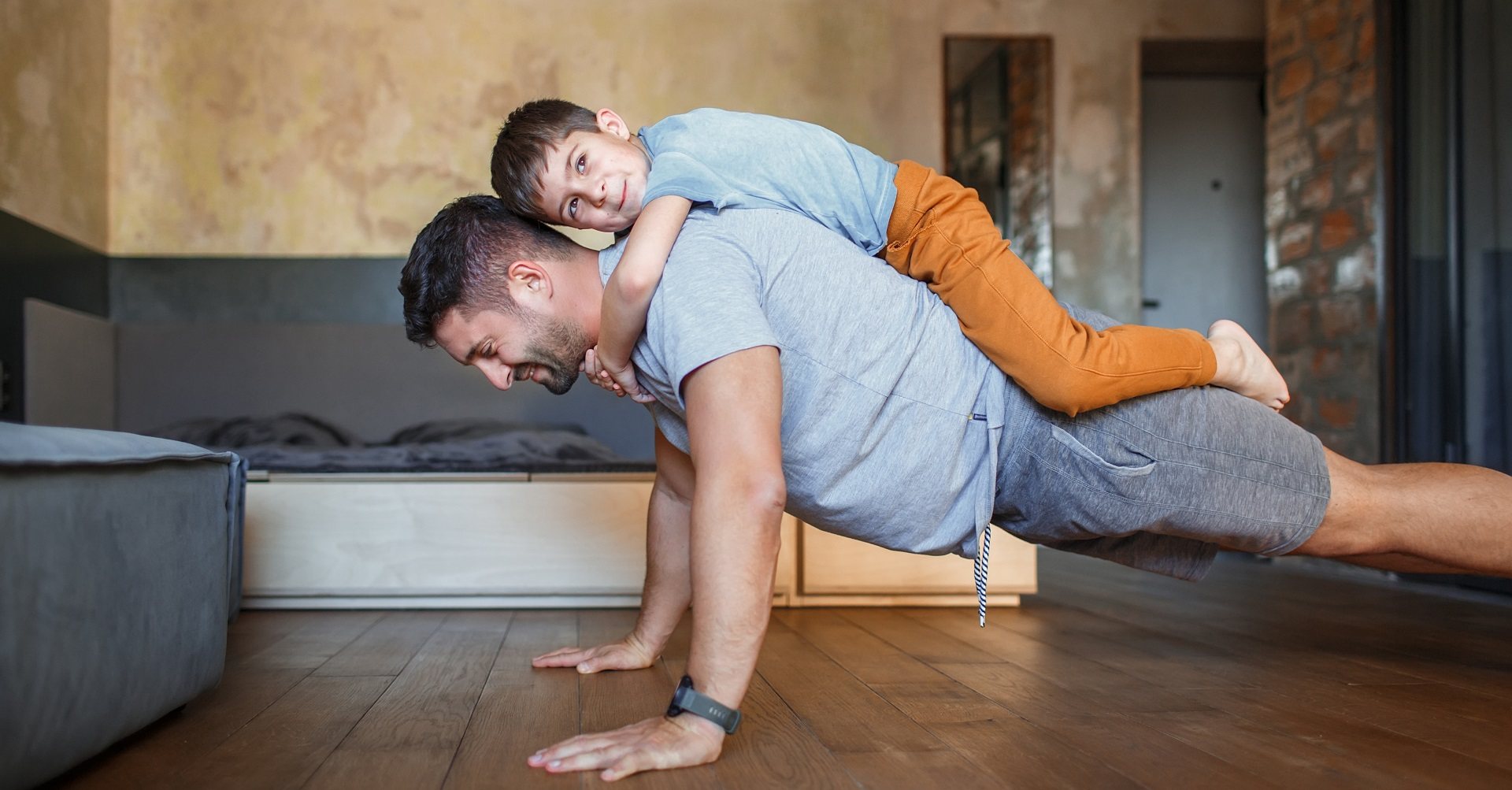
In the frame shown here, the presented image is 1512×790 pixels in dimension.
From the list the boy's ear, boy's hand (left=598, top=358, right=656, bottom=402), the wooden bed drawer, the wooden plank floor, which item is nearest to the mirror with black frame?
the wooden bed drawer

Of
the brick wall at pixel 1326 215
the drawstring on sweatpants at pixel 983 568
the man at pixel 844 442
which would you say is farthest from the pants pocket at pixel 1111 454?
the brick wall at pixel 1326 215

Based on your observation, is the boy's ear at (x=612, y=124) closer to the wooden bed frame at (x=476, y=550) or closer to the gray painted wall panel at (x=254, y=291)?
the wooden bed frame at (x=476, y=550)

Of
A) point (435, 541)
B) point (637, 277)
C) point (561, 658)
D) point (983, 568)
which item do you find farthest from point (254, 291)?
point (983, 568)

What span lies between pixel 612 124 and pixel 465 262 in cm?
36

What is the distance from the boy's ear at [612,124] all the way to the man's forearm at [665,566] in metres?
0.58

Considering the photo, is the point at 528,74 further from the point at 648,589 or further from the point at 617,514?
the point at 648,589

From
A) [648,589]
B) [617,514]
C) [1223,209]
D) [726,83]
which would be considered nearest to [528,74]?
[726,83]

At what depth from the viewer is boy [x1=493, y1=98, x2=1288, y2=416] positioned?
145 centimetres

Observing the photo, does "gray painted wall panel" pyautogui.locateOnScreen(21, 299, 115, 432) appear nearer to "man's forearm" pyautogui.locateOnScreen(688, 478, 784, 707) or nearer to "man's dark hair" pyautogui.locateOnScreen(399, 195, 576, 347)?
"man's dark hair" pyautogui.locateOnScreen(399, 195, 576, 347)

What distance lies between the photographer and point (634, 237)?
1.37 m

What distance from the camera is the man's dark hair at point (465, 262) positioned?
152 cm

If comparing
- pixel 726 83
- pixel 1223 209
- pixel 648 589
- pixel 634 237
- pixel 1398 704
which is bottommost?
pixel 1398 704

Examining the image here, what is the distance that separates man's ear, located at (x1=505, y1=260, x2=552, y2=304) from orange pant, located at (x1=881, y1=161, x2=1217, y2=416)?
0.52m

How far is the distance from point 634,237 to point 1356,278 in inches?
129
